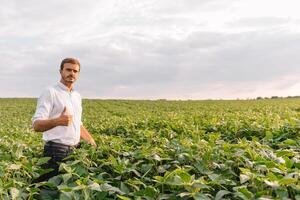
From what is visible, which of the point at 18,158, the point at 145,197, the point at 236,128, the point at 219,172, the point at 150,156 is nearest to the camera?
the point at 145,197

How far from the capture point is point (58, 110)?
18.7 feet

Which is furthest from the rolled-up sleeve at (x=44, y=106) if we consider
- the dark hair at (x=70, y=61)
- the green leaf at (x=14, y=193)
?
the green leaf at (x=14, y=193)

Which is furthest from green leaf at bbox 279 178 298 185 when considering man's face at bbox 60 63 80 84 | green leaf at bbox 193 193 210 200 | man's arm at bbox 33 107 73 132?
man's face at bbox 60 63 80 84

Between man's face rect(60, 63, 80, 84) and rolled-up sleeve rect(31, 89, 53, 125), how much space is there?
306 mm

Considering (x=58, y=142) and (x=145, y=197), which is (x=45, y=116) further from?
(x=145, y=197)

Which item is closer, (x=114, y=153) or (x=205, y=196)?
(x=205, y=196)

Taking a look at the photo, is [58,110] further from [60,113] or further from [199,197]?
[199,197]

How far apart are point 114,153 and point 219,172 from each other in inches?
63.0

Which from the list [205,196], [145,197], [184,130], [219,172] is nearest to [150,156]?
[219,172]

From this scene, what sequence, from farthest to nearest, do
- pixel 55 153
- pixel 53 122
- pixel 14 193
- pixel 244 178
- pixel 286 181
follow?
pixel 55 153 → pixel 53 122 → pixel 14 193 → pixel 244 178 → pixel 286 181

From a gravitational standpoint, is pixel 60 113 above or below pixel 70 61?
below

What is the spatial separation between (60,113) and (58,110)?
5 centimetres

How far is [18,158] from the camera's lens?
5074mm

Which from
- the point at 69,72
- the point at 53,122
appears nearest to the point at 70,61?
the point at 69,72
